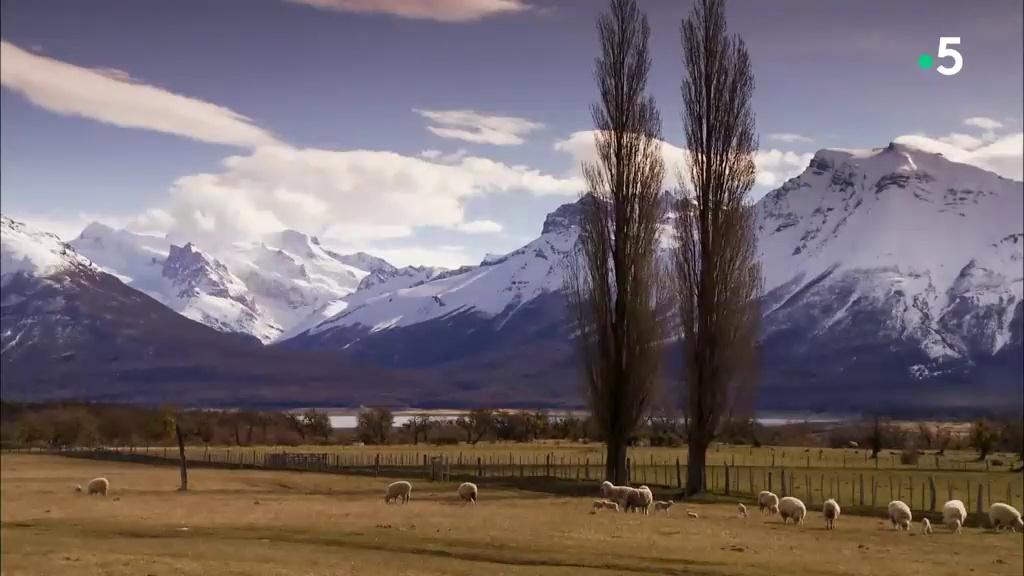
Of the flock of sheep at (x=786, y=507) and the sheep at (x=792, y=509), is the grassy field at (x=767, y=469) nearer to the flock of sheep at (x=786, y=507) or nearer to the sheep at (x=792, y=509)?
the flock of sheep at (x=786, y=507)

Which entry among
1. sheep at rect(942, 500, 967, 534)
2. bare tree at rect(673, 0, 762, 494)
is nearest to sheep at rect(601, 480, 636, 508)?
bare tree at rect(673, 0, 762, 494)

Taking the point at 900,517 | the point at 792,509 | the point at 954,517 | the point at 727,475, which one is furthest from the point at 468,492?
the point at 954,517

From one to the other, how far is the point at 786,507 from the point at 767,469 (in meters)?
33.5

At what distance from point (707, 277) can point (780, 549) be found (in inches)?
847

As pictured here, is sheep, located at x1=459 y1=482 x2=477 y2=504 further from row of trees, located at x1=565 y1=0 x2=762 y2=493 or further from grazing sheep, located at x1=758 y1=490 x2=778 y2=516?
grazing sheep, located at x1=758 y1=490 x2=778 y2=516

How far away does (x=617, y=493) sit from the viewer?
4162 centimetres

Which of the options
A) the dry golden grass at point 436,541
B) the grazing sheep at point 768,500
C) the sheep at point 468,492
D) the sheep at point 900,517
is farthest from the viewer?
the sheep at point 468,492

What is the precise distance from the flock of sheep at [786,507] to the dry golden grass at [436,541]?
0.63 m

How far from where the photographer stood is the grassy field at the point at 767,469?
52.8 metres

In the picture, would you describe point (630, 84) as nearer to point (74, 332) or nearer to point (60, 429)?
point (60, 429)

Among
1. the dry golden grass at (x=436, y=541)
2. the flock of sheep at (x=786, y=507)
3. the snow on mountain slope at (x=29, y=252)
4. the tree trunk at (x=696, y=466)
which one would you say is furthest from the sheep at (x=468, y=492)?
the snow on mountain slope at (x=29, y=252)

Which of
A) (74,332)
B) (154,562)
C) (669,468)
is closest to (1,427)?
(669,468)

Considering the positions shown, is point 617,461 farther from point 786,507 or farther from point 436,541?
point 436,541

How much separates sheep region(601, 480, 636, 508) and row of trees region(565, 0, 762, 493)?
4.59m
